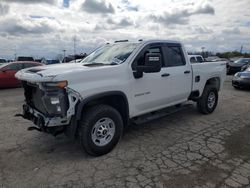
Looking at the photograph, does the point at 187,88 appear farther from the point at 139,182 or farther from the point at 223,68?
the point at 139,182

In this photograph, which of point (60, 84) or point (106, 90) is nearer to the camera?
point (60, 84)

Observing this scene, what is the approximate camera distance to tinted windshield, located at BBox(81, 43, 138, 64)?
14.7ft

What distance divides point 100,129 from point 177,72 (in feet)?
7.86

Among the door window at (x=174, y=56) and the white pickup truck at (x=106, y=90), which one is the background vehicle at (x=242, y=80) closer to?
the white pickup truck at (x=106, y=90)

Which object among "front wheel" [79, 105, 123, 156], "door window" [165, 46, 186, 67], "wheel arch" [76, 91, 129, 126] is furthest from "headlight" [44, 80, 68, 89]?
"door window" [165, 46, 186, 67]

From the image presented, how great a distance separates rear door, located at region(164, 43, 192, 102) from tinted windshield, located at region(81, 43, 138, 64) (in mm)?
987

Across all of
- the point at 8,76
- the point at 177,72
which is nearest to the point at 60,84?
the point at 177,72

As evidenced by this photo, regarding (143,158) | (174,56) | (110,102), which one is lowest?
(143,158)

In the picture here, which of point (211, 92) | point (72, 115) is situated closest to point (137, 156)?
point (72, 115)

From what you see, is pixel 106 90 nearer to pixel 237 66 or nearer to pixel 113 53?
pixel 113 53

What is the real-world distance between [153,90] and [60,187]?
2546 mm

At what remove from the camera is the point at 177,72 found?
17.3ft

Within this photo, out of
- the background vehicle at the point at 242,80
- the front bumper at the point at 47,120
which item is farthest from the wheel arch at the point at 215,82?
the background vehicle at the point at 242,80

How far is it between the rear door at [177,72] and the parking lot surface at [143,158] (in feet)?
2.61
